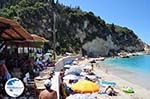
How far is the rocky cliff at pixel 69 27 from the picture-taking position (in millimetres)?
65812

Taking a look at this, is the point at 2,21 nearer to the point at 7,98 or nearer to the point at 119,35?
the point at 7,98

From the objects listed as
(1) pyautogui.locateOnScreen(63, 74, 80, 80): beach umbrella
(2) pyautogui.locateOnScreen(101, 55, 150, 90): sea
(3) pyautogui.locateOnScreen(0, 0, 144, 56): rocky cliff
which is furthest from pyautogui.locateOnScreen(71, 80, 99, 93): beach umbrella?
(3) pyautogui.locateOnScreen(0, 0, 144, 56): rocky cliff

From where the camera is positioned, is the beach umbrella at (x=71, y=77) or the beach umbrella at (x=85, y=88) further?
the beach umbrella at (x=71, y=77)

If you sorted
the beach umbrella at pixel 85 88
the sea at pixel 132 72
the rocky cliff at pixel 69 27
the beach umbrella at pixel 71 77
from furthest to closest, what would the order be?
the rocky cliff at pixel 69 27, the sea at pixel 132 72, the beach umbrella at pixel 71 77, the beach umbrella at pixel 85 88

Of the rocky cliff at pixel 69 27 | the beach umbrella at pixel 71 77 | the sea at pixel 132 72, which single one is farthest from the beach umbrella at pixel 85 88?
the rocky cliff at pixel 69 27

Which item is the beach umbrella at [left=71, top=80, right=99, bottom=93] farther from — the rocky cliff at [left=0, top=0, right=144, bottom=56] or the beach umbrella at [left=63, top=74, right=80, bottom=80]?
the rocky cliff at [left=0, top=0, right=144, bottom=56]

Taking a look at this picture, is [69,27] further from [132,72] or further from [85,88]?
[85,88]

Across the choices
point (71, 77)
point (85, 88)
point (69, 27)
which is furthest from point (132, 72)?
point (69, 27)

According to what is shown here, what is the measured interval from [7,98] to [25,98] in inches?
22.4

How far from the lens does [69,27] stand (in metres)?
84.0

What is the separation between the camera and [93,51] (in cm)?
9512

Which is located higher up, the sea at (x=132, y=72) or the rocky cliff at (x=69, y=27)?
the rocky cliff at (x=69, y=27)

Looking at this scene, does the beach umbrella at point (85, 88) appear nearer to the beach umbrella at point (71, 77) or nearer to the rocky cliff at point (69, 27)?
the beach umbrella at point (71, 77)

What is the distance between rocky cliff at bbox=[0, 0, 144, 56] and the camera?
216ft
